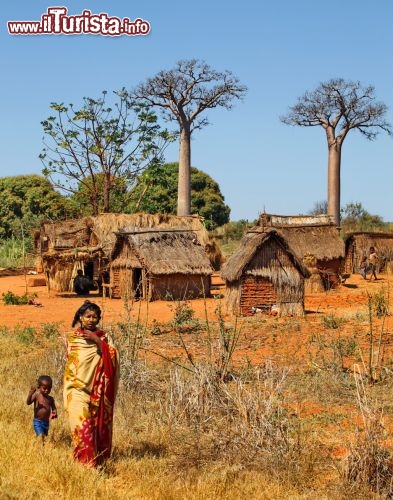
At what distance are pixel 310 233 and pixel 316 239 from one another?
27cm

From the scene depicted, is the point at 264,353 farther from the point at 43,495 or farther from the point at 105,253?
the point at 105,253

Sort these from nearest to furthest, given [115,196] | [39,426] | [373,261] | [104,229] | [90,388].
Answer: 1. [90,388]
2. [39,426]
3. [104,229]
4. [373,261]
5. [115,196]

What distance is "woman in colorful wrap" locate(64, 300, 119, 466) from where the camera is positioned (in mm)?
5590

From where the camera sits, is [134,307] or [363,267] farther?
[363,267]

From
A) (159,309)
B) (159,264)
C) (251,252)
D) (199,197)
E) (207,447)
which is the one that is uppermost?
(199,197)

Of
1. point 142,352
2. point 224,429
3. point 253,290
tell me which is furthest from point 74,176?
point 224,429

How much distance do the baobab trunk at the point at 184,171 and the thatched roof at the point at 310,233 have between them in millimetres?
4359

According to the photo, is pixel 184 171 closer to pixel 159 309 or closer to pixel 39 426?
pixel 159 309

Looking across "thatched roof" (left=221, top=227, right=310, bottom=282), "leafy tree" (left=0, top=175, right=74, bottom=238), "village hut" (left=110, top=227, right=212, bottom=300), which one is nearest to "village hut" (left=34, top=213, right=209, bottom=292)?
"village hut" (left=110, top=227, right=212, bottom=300)

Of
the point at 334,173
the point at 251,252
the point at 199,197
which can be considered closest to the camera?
the point at 251,252

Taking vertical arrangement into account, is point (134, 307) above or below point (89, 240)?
below

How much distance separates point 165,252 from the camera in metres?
20.7

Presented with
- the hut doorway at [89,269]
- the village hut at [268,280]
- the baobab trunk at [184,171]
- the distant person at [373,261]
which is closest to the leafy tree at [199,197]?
the baobab trunk at [184,171]

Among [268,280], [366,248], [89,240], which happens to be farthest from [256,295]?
[366,248]
